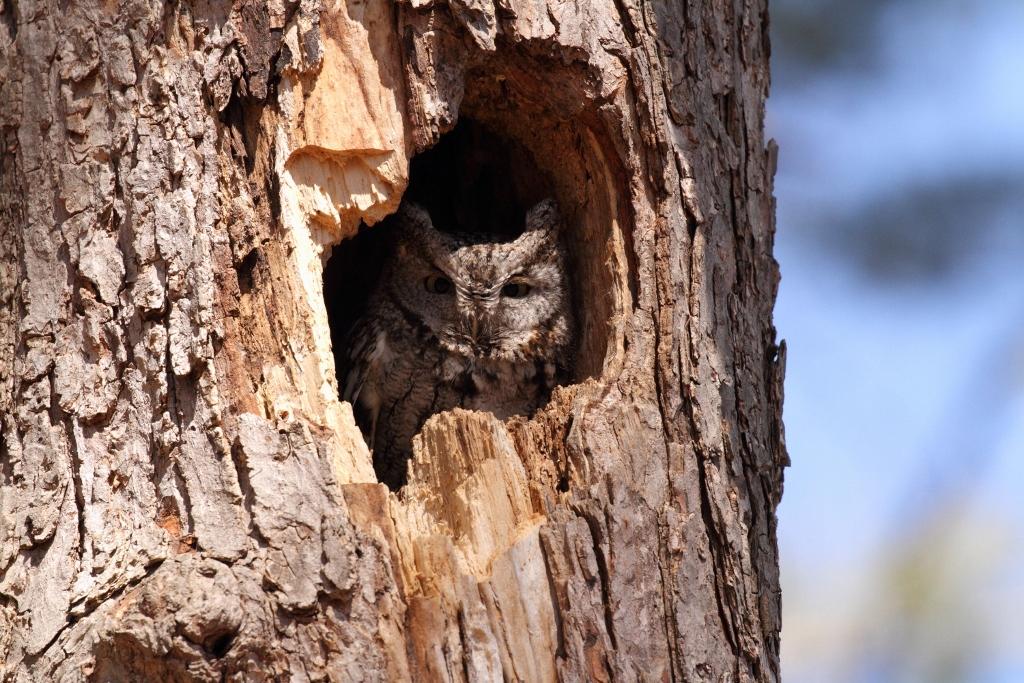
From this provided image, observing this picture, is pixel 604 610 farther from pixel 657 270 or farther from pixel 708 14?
pixel 708 14

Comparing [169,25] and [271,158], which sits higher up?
[169,25]

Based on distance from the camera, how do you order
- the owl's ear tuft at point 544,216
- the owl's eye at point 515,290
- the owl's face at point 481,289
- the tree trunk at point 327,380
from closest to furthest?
the tree trunk at point 327,380
the owl's ear tuft at point 544,216
the owl's face at point 481,289
the owl's eye at point 515,290

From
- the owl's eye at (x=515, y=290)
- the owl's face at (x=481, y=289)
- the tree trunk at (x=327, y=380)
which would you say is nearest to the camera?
the tree trunk at (x=327, y=380)

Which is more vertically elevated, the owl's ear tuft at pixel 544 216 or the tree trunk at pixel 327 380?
the owl's ear tuft at pixel 544 216

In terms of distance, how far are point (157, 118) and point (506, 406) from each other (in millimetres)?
1583

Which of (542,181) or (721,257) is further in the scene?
(542,181)

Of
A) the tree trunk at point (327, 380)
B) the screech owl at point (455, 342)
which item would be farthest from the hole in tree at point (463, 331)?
the tree trunk at point (327, 380)

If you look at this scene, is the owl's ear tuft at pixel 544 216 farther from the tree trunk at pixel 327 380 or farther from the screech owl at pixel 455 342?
the tree trunk at pixel 327 380

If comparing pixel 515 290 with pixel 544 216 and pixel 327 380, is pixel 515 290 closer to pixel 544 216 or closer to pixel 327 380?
pixel 544 216

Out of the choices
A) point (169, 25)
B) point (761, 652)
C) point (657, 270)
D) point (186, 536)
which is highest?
point (169, 25)

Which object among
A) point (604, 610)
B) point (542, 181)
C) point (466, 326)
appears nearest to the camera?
point (604, 610)

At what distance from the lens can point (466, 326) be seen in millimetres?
3496

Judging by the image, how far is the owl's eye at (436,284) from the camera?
3576 millimetres

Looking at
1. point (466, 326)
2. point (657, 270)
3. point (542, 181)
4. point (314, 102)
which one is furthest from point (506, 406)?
point (314, 102)
